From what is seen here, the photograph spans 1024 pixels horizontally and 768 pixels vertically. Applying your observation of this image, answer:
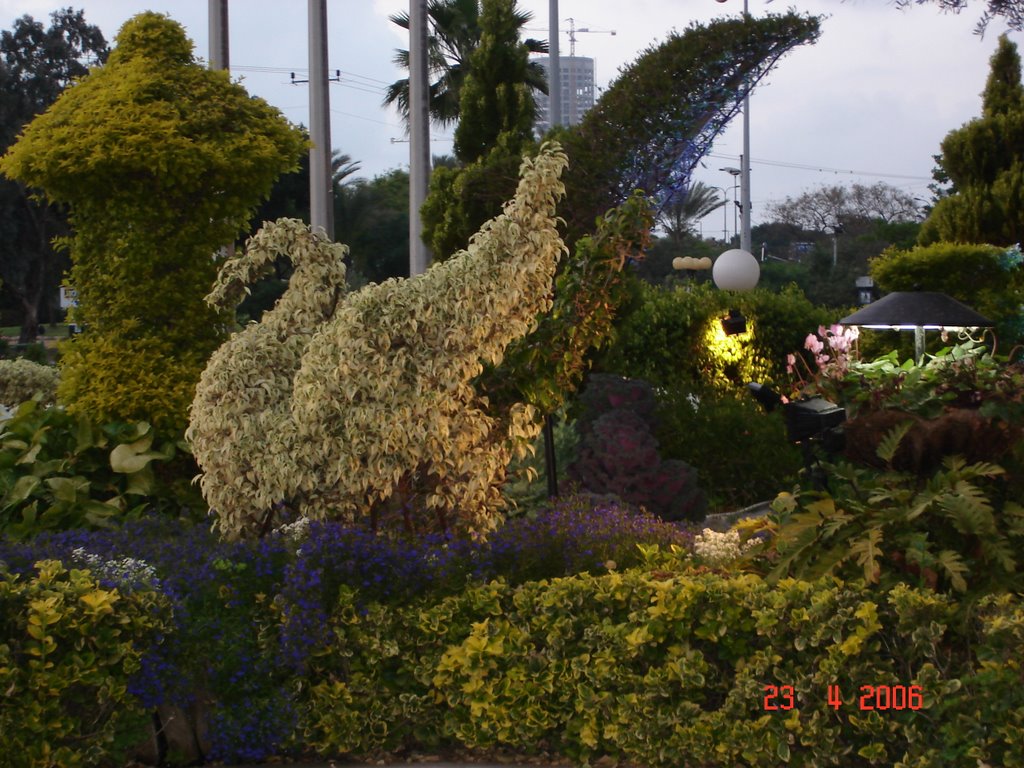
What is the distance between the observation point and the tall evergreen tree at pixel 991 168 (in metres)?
13.9

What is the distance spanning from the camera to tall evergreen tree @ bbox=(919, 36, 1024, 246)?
45.6 feet

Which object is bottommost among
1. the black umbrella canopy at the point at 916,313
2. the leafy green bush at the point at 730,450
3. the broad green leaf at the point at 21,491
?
the leafy green bush at the point at 730,450

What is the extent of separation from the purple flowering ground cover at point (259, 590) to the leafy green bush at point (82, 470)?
1.40 metres

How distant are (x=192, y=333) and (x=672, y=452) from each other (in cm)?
474

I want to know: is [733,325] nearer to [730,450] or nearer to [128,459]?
[730,450]

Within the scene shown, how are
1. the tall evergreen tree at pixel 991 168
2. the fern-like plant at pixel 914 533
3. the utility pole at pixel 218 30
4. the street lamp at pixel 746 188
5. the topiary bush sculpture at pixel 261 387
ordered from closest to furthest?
the fern-like plant at pixel 914 533 → the topiary bush sculpture at pixel 261 387 → the tall evergreen tree at pixel 991 168 → the utility pole at pixel 218 30 → the street lamp at pixel 746 188

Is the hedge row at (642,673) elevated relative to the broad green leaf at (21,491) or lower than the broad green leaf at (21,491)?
lower

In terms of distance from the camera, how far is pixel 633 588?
14.2 ft

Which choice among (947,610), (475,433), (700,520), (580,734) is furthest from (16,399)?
(947,610)

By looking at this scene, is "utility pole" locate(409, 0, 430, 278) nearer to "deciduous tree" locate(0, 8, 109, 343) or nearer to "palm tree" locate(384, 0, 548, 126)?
"palm tree" locate(384, 0, 548, 126)

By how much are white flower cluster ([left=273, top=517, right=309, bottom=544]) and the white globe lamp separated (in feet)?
38.1

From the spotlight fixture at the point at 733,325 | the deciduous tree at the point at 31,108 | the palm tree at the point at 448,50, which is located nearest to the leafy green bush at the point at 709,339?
the spotlight fixture at the point at 733,325

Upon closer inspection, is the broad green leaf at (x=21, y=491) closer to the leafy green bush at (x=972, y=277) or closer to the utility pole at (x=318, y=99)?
the leafy green bush at (x=972, y=277)

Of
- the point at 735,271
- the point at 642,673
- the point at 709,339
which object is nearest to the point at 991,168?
the point at 735,271
